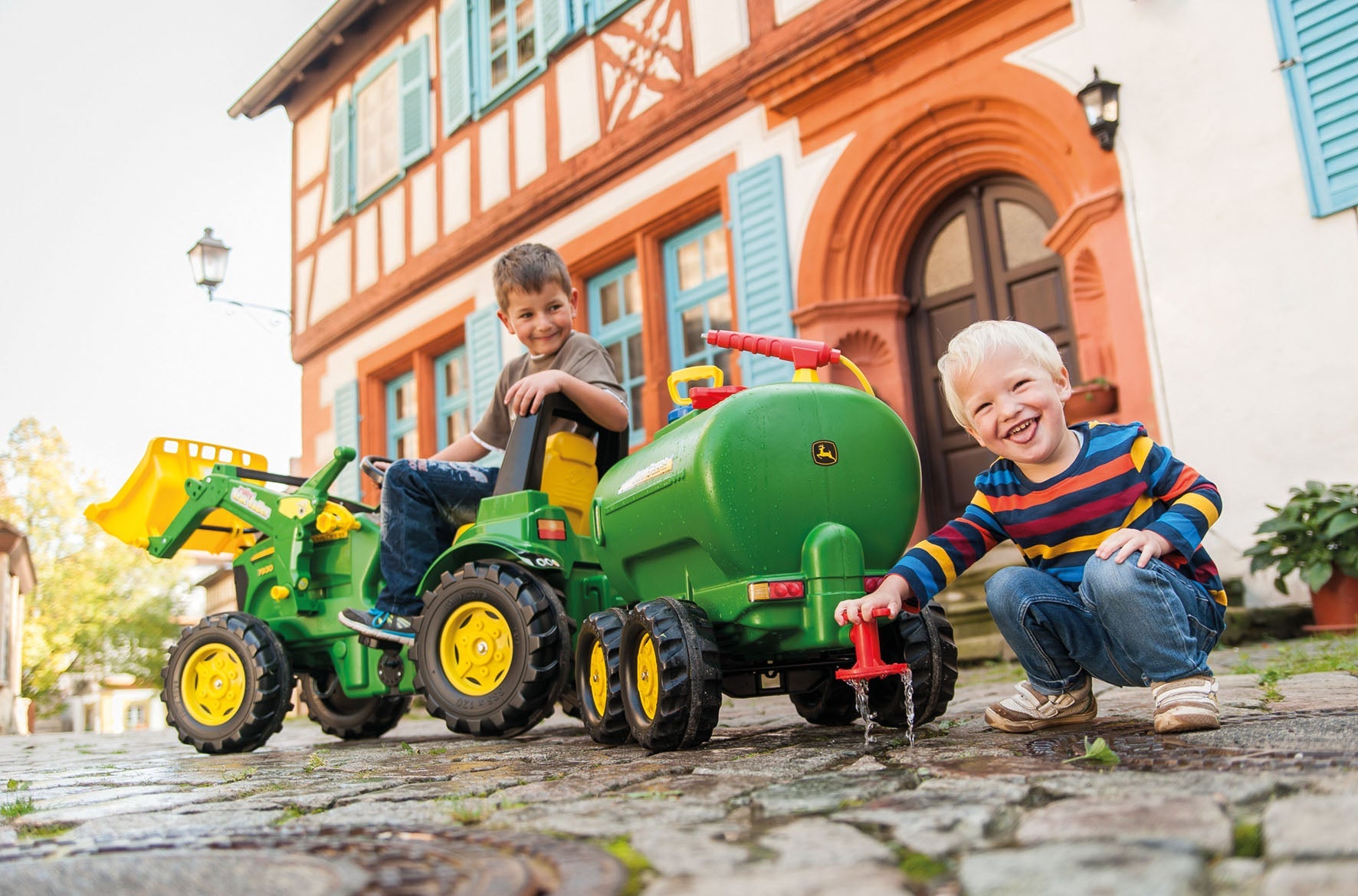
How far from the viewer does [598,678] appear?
281 centimetres

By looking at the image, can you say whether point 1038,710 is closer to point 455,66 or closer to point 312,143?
point 455,66

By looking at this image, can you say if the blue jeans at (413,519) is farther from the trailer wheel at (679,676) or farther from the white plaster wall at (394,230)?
the white plaster wall at (394,230)

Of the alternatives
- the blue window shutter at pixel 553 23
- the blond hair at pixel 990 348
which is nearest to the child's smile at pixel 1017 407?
the blond hair at pixel 990 348

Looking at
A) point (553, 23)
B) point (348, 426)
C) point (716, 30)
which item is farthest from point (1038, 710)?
point (348, 426)

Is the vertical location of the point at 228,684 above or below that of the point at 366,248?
below

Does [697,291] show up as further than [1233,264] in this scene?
Yes

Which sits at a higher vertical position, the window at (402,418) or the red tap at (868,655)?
the window at (402,418)

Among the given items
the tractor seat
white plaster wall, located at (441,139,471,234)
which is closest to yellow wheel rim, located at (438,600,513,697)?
the tractor seat

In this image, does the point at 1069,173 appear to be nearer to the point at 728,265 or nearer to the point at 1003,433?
the point at 728,265

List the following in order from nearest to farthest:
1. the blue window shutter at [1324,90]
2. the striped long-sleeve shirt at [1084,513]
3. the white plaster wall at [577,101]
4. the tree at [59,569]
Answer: the striped long-sleeve shirt at [1084,513]
the blue window shutter at [1324,90]
the white plaster wall at [577,101]
the tree at [59,569]

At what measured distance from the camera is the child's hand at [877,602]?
2277 mm

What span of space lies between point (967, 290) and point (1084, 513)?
5223mm

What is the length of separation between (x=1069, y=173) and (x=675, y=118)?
3345mm

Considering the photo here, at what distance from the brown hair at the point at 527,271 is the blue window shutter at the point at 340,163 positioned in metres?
10.1
